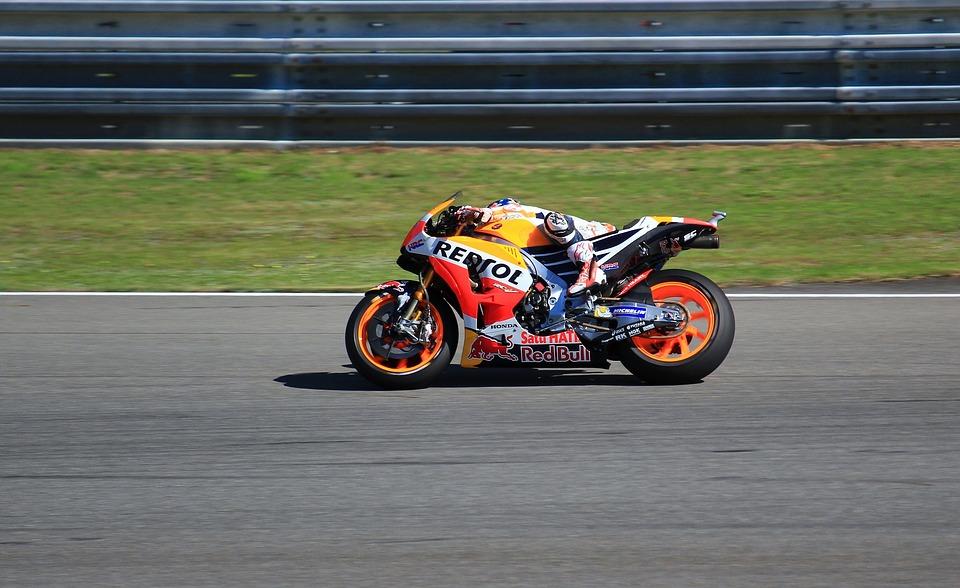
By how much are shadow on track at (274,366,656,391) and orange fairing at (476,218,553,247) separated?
83cm

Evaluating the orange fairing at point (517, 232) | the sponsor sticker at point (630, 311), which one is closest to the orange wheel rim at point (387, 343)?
the orange fairing at point (517, 232)

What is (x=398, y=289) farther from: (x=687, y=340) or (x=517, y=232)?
(x=687, y=340)

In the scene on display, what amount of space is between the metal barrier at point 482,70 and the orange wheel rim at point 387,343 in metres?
6.96

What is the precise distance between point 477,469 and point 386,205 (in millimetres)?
7782

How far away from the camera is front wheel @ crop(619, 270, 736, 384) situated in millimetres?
6973

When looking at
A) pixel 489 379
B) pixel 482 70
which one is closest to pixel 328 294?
pixel 489 379

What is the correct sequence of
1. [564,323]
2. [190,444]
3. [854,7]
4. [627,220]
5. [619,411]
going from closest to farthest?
[190,444]
[619,411]
[564,323]
[627,220]
[854,7]

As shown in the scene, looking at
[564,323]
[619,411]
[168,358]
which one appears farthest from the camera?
[168,358]

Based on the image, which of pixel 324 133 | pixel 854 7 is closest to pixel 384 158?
pixel 324 133

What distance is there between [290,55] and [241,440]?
27.7 ft

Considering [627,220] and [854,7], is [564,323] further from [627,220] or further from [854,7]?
[854,7]

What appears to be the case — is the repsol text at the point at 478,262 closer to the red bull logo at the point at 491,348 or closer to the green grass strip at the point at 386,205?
the red bull logo at the point at 491,348

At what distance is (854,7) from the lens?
13.6 metres

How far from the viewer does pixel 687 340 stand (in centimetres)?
709
